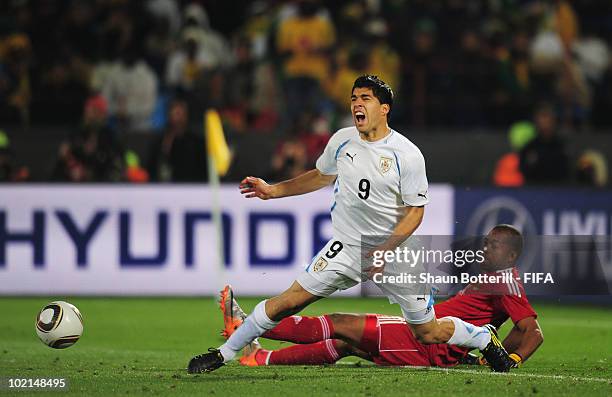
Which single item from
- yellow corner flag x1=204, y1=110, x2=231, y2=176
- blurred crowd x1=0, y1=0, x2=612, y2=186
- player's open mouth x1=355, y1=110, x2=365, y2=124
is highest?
blurred crowd x1=0, y1=0, x2=612, y2=186

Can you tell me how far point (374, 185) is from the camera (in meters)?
8.70

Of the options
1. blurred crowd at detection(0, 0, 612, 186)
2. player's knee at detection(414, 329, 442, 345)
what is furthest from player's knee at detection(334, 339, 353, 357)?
blurred crowd at detection(0, 0, 612, 186)

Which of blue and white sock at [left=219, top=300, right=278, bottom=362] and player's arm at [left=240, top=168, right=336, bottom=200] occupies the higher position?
player's arm at [left=240, top=168, right=336, bottom=200]

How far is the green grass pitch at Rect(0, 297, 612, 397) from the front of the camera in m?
8.51

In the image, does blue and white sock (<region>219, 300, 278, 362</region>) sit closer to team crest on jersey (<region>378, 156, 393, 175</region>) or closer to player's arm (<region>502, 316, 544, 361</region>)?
team crest on jersey (<region>378, 156, 393, 175</region>)

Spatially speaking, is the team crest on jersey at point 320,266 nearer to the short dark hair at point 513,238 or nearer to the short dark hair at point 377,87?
the short dark hair at point 377,87

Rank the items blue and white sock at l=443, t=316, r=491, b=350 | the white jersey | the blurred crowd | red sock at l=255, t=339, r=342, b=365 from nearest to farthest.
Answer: the white jersey, blue and white sock at l=443, t=316, r=491, b=350, red sock at l=255, t=339, r=342, b=365, the blurred crowd

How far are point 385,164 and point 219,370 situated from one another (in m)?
2.01

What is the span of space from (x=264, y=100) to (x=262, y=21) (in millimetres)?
2001

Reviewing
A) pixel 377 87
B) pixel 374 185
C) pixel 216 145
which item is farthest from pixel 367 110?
pixel 216 145

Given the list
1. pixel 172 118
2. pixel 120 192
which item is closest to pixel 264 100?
pixel 172 118

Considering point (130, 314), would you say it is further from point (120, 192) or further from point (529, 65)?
point (529, 65)

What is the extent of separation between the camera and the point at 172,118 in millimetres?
16406

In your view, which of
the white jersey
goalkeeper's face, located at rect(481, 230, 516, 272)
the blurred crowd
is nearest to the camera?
the white jersey
